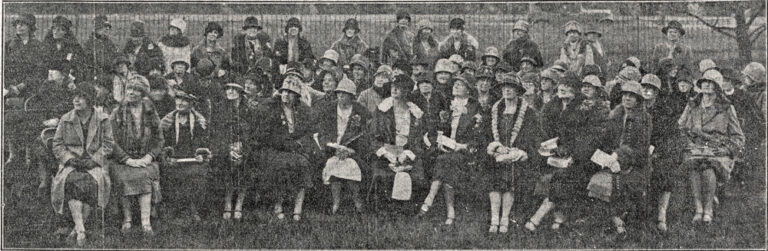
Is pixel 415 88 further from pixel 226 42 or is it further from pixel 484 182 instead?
pixel 226 42

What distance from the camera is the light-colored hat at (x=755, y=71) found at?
8.16m

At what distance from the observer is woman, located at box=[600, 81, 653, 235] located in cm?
782

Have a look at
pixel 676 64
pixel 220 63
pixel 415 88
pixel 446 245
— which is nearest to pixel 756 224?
pixel 676 64

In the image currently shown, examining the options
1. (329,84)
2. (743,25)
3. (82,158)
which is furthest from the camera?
(743,25)

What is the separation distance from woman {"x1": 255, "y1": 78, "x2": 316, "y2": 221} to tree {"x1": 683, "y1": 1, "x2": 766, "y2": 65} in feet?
13.8

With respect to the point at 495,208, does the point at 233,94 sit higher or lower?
higher

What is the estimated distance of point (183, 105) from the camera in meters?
7.89

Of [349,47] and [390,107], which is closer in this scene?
[390,107]

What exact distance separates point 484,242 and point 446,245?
1.26 ft

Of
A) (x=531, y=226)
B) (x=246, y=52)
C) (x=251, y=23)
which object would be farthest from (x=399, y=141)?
(x=251, y=23)

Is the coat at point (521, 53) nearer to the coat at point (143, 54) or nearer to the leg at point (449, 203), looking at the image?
the leg at point (449, 203)

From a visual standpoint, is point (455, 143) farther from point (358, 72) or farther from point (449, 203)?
point (358, 72)

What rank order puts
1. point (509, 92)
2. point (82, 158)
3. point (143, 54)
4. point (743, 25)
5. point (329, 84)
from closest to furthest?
point (509, 92) → point (82, 158) → point (329, 84) → point (143, 54) → point (743, 25)

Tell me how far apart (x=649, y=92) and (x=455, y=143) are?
80.9 inches
